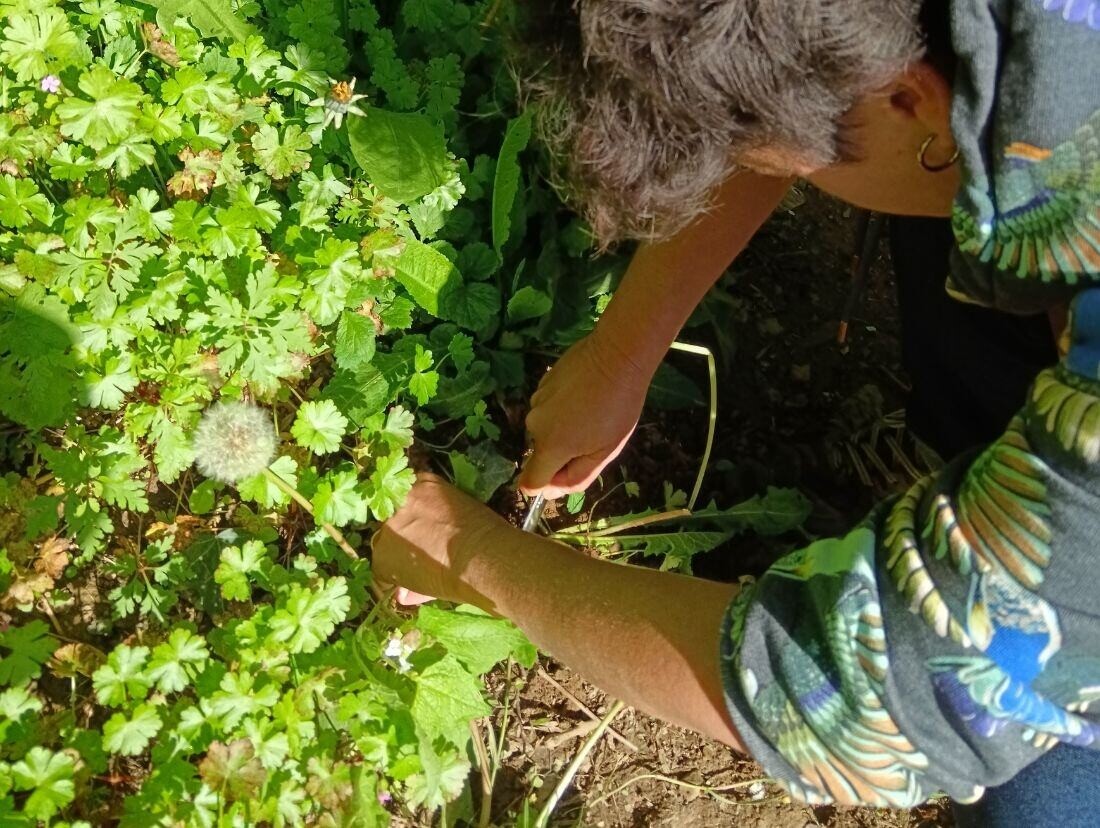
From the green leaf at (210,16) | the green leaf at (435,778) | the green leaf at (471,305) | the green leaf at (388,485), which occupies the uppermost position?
the green leaf at (210,16)

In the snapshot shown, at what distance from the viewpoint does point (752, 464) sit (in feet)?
6.75

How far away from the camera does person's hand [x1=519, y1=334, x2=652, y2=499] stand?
1724 millimetres

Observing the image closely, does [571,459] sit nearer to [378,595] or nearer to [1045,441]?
[378,595]

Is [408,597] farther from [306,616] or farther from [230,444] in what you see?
[230,444]

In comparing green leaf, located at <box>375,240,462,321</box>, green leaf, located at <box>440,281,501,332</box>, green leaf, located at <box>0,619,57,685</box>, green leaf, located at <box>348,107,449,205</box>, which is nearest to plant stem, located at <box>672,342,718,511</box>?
green leaf, located at <box>440,281,501,332</box>

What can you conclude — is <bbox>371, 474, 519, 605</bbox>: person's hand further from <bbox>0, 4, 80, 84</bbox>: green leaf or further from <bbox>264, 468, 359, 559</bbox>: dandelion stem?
<bbox>0, 4, 80, 84</bbox>: green leaf

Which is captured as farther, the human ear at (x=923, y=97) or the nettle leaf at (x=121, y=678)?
the nettle leaf at (x=121, y=678)

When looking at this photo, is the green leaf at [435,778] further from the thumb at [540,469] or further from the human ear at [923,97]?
the human ear at [923,97]

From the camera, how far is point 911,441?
214 centimetres

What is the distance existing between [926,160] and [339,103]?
1.15 m

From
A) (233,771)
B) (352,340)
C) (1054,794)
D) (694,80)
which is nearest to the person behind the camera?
(694,80)

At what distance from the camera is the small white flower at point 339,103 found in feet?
5.65

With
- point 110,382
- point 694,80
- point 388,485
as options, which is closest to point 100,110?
point 110,382

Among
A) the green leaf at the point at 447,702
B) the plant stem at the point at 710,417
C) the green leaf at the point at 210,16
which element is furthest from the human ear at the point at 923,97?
the green leaf at the point at 210,16
